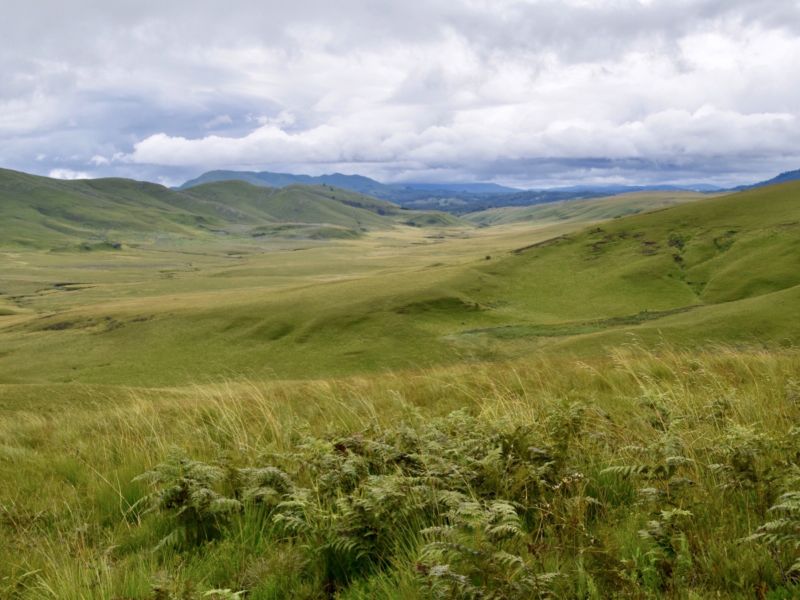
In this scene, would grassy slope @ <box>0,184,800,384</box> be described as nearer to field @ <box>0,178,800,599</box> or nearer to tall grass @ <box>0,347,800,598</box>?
field @ <box>0,178,800,599</box>

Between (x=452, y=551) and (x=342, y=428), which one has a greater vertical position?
(x=452, y=551)

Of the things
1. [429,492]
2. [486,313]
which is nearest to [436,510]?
[429,492]

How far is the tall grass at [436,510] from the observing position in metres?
3.77

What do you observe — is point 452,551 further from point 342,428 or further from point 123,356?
point 123,356

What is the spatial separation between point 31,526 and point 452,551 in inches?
184

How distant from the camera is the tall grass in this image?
3.77 m

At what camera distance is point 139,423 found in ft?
32.2

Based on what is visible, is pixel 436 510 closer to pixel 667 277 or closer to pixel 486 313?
pixel 486 313

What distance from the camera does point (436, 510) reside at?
15.9 ft

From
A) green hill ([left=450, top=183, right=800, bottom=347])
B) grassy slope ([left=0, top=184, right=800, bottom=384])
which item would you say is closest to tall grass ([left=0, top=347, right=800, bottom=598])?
grassy slope ([left=0, top=184, right=800, bottom=384])

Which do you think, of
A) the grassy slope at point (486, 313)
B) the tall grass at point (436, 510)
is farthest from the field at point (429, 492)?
the grassy slope at point (486, 313)

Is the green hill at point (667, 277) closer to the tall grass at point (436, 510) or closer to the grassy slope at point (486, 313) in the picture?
the grassy slope at point (486, 313)

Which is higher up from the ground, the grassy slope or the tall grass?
the tall grass

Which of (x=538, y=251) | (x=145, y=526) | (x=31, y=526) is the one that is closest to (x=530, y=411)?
(x=145, y=526)
